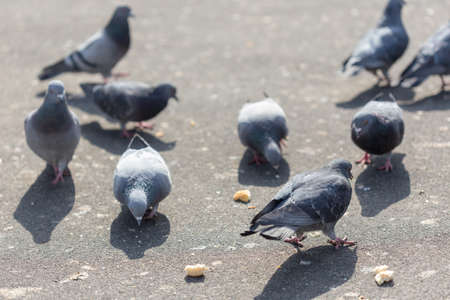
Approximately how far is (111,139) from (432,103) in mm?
4125

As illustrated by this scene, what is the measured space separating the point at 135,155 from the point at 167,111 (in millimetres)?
2403

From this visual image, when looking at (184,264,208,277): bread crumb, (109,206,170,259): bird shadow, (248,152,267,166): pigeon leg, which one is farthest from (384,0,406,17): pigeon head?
(184,264,208,277): bread crumb

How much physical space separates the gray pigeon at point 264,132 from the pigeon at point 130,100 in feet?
3.76

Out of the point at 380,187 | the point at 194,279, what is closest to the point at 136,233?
the point at 194,279

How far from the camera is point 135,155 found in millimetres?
5746

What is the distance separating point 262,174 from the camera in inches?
250

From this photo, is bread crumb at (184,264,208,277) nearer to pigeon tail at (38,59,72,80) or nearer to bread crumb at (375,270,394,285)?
bread crumb at (375,270,394,285)

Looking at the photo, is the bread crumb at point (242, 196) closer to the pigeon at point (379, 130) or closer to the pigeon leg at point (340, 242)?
the pigeon leg at point (340, 242)

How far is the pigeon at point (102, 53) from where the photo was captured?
343 inches

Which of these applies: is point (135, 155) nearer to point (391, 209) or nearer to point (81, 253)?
point (81, 253)

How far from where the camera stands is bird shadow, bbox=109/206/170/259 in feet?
16.8

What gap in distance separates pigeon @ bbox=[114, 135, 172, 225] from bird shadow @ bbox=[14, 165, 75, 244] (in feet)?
2.24

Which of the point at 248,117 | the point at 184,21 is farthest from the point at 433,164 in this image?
the point at 184,21

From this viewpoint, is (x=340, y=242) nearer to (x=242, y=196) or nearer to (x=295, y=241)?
(x=295, y=241)
